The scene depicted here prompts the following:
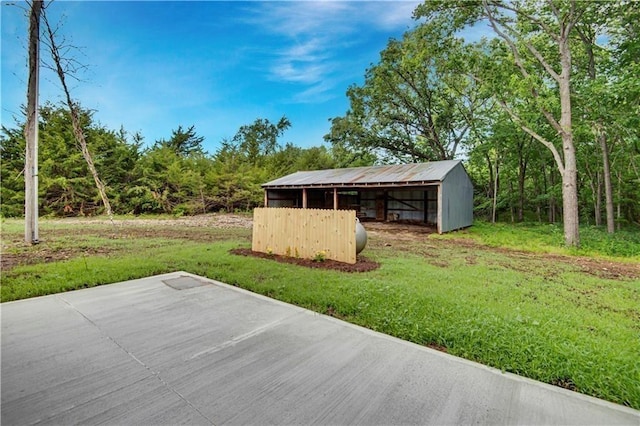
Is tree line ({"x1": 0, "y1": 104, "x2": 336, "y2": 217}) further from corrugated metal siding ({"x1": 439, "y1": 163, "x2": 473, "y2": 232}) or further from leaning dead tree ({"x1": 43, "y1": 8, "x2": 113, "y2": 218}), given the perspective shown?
corrugated metal siding ({"x1": 439, "y1": 163, "x2": 473, "y2": 232})

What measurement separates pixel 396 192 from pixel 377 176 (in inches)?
111

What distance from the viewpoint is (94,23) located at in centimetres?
566

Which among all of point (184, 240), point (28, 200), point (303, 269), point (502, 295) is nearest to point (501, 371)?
point (502, 295)

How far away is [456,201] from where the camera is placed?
11898 millimetres

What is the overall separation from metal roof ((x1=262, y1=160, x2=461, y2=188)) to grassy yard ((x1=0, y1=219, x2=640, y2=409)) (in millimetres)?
4312

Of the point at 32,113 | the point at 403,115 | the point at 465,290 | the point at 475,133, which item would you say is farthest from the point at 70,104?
the point at 403,115

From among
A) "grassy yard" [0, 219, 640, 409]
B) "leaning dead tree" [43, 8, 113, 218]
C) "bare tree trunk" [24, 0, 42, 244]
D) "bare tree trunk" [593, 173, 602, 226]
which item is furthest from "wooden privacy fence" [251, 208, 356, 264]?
"bare tree trunk" [593, 173, 602, 226]

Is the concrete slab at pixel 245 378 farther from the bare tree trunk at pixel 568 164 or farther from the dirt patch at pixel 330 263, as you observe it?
the bare tree trunk at pixel 568 164

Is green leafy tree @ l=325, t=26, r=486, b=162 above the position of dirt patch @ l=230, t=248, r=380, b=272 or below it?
above

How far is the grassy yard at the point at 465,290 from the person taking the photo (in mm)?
2229

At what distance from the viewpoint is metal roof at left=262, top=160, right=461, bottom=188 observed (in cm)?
1128

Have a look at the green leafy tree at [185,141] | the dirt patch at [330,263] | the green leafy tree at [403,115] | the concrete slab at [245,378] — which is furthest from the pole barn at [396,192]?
the green leafy tree at [185,141]

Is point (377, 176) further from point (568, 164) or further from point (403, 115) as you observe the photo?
point (403, 115)

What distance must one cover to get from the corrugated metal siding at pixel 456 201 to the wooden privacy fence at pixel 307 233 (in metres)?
6.37
